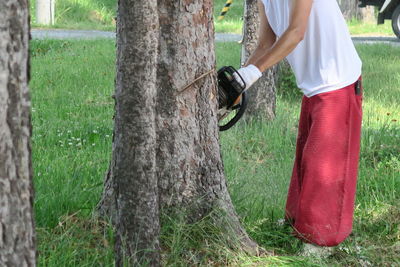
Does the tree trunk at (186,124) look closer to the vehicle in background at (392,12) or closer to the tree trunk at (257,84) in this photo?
the tree trunk at (257,84)

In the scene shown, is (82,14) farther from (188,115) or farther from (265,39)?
(188,115)

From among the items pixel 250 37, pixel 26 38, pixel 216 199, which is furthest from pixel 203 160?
pixel 250 37

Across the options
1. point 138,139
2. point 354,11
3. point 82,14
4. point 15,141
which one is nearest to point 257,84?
point 138,139

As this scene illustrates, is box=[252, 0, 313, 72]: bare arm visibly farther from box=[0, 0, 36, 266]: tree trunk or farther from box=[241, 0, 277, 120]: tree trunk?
box=[241, 0, 277, 120]: tree trunk

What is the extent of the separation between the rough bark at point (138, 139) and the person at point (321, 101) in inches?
27.9

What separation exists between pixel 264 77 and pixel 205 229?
385 cm

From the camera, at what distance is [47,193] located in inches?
177

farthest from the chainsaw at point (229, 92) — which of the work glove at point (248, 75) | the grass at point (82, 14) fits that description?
the grass at point (82, 14)

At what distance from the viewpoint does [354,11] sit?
2158 cm

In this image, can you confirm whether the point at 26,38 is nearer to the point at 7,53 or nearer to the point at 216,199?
the point at 7,53

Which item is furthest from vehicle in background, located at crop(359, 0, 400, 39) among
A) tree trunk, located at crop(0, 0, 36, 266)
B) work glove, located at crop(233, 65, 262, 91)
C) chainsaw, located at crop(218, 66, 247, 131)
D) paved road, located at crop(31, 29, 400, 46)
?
tree trunk, located at crop(0, 0, 36, 266)

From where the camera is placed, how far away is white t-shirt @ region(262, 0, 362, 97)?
411 cm

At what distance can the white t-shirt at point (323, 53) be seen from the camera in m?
4.11

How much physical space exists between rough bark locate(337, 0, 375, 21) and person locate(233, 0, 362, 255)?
17.4 meters
